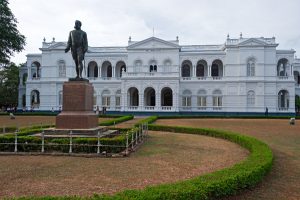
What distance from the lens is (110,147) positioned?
11.9m

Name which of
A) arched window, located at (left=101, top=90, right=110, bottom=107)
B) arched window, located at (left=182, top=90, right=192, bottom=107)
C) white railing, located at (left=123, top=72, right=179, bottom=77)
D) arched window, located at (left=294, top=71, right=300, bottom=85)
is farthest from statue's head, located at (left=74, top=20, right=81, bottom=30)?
arched window, located at (left=294, top=71, right=300, bottom=85)

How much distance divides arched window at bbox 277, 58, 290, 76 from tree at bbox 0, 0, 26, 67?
3869cm

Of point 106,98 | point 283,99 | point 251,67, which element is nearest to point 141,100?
point 106,98

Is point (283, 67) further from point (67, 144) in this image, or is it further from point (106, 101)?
point (67, 144)

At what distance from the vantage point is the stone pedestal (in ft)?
46.9

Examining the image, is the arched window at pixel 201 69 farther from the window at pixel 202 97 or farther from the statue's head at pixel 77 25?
the statue's head at pixel 77 25

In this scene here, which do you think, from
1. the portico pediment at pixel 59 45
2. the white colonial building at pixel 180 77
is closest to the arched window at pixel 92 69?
the white colonial building at pixel 180 77

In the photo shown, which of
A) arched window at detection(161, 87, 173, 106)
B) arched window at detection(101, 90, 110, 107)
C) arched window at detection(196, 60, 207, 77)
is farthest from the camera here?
arched window at detection(196, 60, 207, 77)

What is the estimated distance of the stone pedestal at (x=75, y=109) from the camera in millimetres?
14289

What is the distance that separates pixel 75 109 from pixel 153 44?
37.6 m

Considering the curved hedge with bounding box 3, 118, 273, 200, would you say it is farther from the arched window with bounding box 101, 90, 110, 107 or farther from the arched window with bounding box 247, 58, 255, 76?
the arched window with bounding box 101, 90, 110, 107

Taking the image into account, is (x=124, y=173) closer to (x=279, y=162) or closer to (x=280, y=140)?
(x=279, y=162)

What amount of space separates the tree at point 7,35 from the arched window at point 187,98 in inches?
977

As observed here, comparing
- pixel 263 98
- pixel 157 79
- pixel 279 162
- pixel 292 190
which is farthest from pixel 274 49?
pixel 292 190
